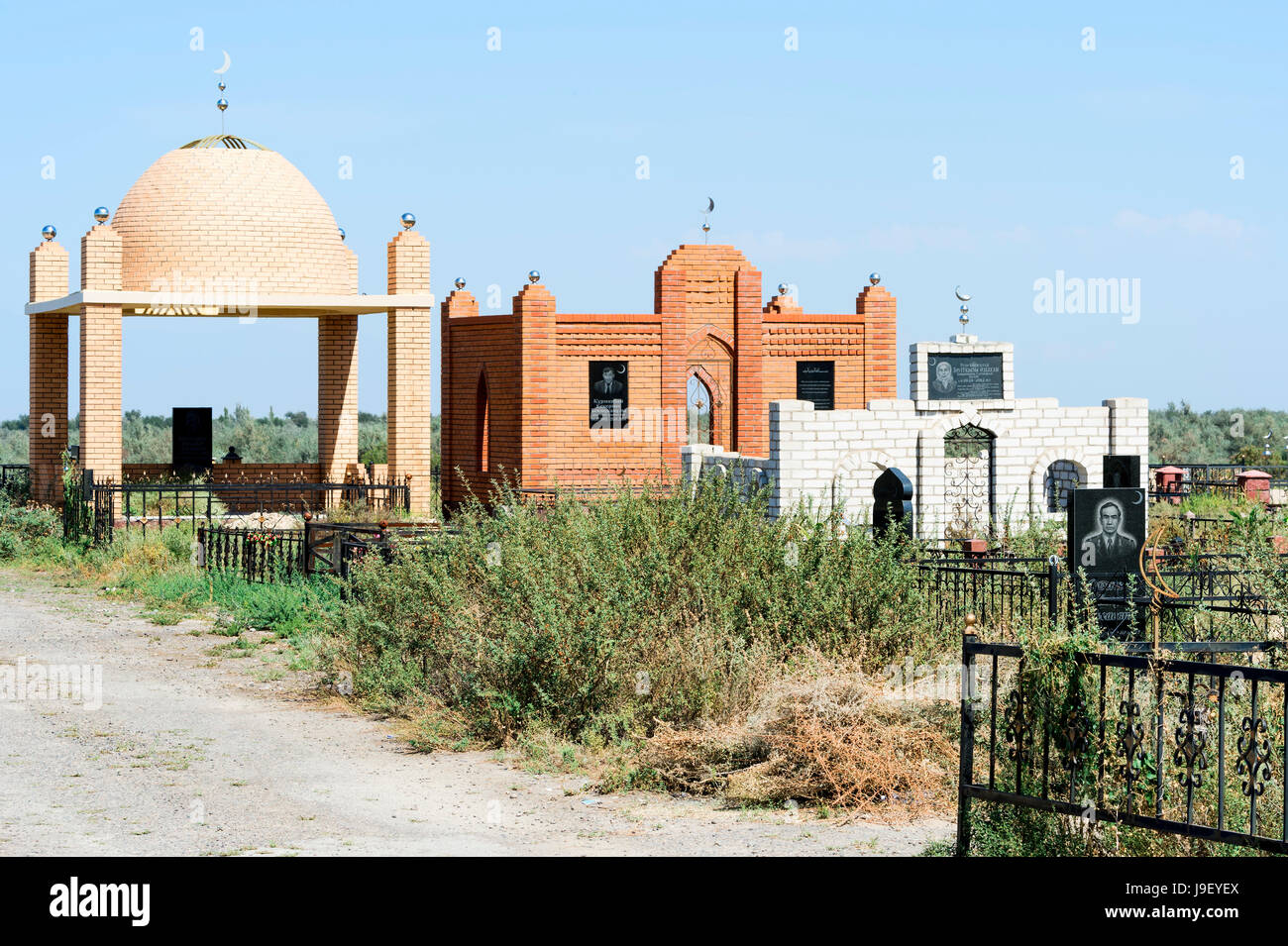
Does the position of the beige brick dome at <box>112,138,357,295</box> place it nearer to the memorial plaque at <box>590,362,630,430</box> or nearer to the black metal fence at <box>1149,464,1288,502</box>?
the memorial plaque at <box>590,362,630,430</box>

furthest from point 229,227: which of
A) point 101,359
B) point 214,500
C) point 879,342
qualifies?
point 879,342

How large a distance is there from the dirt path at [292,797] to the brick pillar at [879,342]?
1841 cm

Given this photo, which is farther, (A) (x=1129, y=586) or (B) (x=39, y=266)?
(B) (x=39, y=266)

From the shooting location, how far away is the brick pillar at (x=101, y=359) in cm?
2253

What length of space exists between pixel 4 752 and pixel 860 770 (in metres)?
5.80

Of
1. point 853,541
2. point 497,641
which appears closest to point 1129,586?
point 853,541

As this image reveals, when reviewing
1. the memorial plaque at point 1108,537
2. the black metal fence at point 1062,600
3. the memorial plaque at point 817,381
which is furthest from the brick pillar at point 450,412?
the memorial plaque at point 1108,537

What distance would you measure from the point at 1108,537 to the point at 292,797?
8.00m

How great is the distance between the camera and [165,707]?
449 inches

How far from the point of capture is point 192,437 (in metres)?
28.6

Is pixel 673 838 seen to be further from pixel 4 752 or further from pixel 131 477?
pixel 131 477

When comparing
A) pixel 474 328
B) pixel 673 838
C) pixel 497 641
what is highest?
pixel 474 328

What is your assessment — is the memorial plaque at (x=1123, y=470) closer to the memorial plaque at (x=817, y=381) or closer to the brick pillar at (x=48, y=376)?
the memorial plaque at (x=817, y=381)
